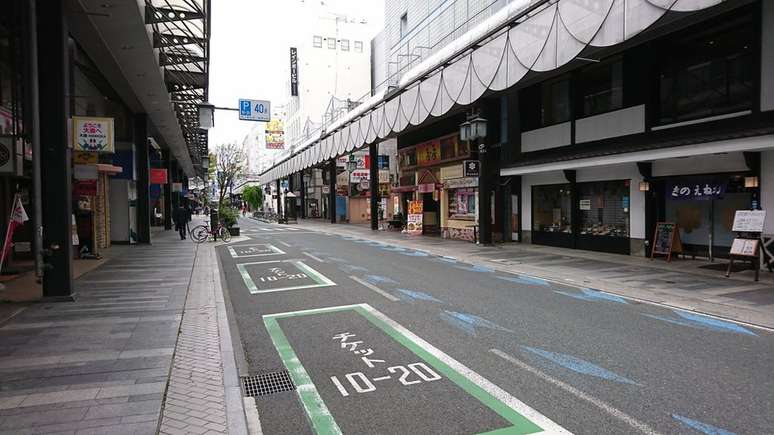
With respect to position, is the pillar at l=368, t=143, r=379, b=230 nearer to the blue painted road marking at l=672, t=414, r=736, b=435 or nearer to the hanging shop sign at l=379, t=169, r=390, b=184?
the hanging shop sign at l=379, t=169, r=390, b=184

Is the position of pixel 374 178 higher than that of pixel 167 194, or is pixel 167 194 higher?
pixel 374 178

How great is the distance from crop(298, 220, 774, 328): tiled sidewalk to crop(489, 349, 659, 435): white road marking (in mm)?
4418

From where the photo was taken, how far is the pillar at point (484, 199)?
19.9 m

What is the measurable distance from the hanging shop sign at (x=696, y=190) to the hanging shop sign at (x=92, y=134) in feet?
49.4

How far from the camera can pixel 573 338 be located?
646 centimetres

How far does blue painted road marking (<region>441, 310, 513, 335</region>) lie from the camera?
692 cm

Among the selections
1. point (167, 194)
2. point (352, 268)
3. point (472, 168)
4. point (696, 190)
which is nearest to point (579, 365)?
point (352, 268)

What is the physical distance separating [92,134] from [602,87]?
1544cm

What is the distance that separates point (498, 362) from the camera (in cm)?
548

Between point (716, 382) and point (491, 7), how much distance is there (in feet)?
65.4

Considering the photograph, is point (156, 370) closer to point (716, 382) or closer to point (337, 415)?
point (337, 415)

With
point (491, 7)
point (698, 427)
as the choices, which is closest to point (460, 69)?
point (491, 7)

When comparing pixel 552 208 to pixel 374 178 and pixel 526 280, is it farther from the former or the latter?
pixel 374 178

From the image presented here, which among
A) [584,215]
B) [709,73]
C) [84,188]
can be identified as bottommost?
[584,215]
